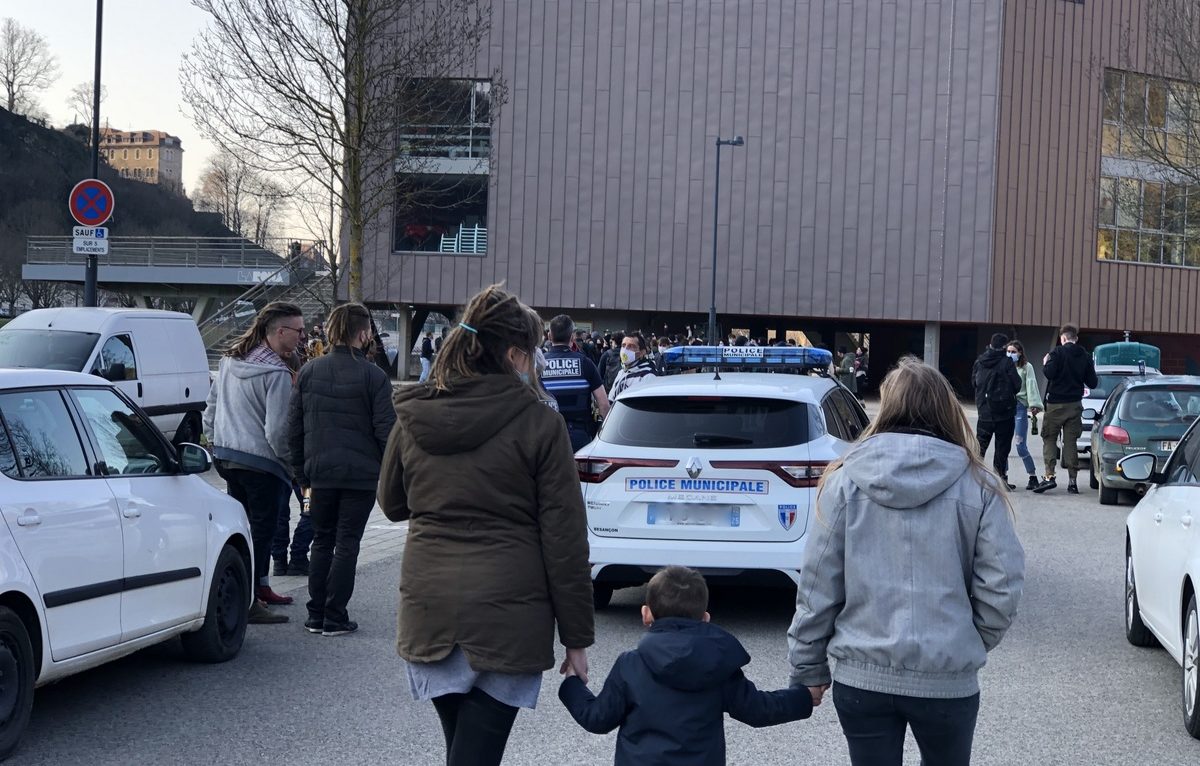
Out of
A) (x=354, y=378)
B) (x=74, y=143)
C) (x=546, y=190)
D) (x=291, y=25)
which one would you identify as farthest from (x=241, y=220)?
(x=354, y=378)

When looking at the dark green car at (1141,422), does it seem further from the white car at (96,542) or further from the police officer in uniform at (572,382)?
the white car at (96,542)

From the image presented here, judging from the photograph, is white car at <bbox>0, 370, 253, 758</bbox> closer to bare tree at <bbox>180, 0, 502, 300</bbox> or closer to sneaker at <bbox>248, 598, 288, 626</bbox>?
sneaker at <bbox>248, 598, 288, 626</bbox>

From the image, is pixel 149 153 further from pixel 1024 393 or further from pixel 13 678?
pixel 13 678

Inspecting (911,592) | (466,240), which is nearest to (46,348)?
(911,592)

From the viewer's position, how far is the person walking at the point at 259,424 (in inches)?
312

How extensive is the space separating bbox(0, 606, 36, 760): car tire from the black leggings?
7.96ft

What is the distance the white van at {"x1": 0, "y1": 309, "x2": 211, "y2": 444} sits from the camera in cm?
1611

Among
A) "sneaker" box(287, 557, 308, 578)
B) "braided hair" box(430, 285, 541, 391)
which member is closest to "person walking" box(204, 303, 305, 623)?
"sneaker" box(287, 557, 308, 578)

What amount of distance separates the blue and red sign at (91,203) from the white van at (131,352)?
1.28 m

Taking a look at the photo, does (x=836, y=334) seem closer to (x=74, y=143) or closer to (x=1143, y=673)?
(x=1143, y=673)

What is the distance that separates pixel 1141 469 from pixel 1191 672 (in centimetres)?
155

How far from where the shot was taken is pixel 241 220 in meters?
91.2

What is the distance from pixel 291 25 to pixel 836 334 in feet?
99.6

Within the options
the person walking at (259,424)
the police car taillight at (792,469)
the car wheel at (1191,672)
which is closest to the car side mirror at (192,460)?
the person walking at (259,424)
